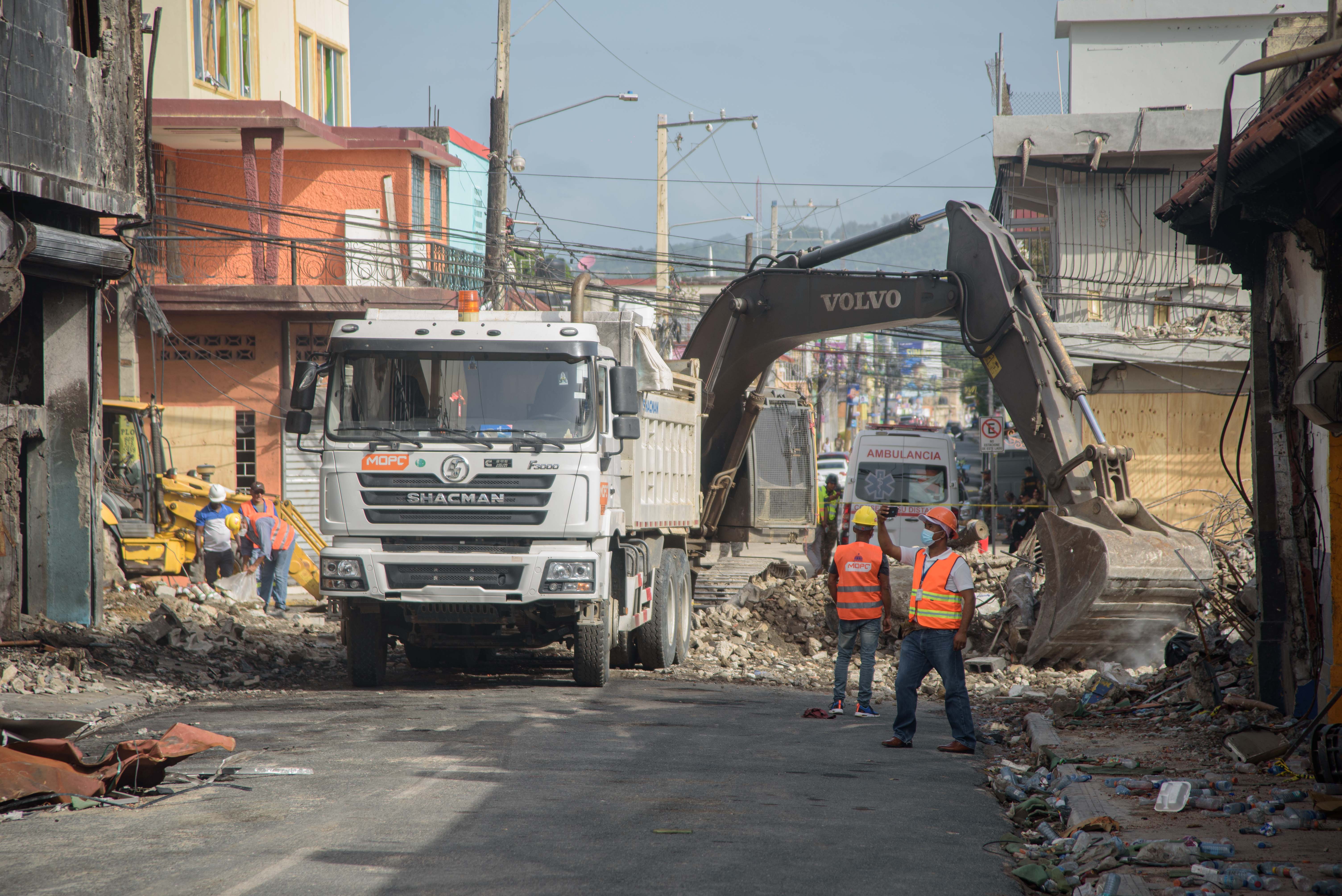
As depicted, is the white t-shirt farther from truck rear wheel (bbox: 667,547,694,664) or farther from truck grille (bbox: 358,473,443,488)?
truck rear wheel (bbox: 667,547,694,664)

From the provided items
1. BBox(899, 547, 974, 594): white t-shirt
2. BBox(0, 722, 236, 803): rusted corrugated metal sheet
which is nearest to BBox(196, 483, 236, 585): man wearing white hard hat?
BBox(0, 722, 236, 803): rusted corrugated metal sheet

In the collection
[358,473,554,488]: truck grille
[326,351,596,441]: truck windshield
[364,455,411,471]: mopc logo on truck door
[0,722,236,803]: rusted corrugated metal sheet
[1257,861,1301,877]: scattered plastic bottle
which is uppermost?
[326,351,596,441]: truck windshield

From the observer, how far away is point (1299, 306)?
8828mm

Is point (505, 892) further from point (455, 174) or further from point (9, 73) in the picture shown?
point (455, 174)

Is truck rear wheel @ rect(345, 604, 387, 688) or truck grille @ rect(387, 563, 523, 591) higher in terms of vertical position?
truck grille @ rect(387, 563, 523, 591)

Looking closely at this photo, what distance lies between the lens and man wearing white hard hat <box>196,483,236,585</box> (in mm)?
19438

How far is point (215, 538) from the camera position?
63.8 feet

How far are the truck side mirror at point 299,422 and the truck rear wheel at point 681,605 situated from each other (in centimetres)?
454

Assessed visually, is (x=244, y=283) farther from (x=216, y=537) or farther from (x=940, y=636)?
(x=940, y=636)

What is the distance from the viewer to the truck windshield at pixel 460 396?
35.6ft

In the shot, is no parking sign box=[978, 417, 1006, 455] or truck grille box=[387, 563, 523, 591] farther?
no parking sign box=[978, 417, 1006, 455]

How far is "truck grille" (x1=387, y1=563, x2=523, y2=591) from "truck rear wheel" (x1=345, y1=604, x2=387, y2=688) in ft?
2.49

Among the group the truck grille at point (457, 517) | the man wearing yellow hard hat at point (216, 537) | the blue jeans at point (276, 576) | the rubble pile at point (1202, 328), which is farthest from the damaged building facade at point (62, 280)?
the rubble pile at point (1202, 328)

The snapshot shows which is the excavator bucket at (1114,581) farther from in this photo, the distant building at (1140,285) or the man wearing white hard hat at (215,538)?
the man wearing white hard hat at (215,538)
